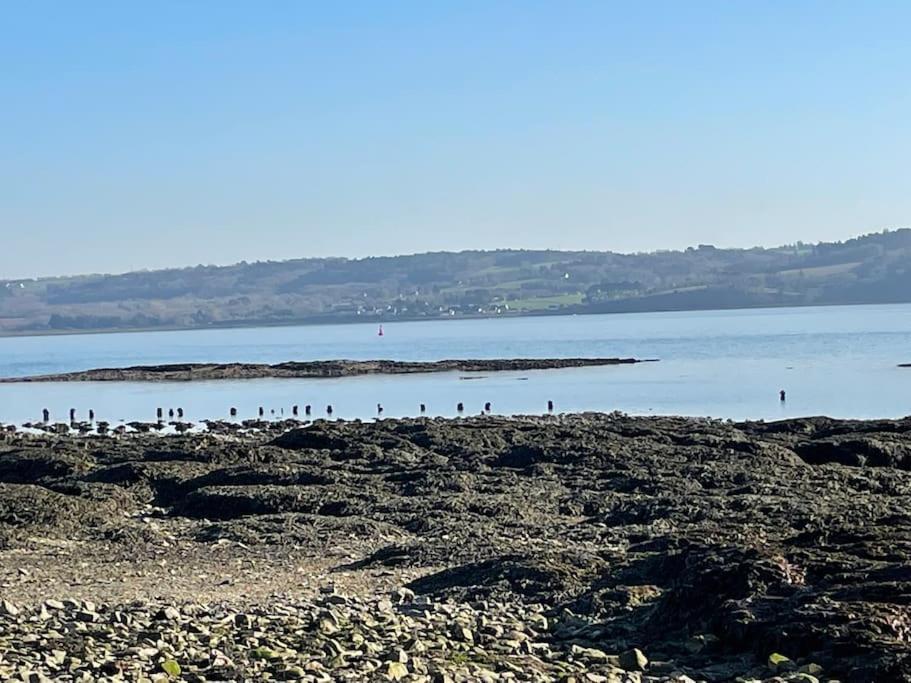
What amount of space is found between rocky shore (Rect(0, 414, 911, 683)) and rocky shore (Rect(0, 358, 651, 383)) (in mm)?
49501

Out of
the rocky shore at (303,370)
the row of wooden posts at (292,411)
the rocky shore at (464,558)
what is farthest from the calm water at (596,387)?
the rocky shore at (464,558)

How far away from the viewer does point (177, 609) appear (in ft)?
41.8

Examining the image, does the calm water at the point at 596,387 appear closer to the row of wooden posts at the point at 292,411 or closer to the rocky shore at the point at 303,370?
the row of wooden posts at the point at 292,411

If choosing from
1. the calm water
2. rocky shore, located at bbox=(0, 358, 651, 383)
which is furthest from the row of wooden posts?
rocky shore, located at bbox=(0, 358, 651, 383)

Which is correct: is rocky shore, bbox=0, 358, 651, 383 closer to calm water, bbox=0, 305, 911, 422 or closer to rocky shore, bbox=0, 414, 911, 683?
calm water, bbox=0, 305, 911, 422

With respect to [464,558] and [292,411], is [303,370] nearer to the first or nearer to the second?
[292,411]

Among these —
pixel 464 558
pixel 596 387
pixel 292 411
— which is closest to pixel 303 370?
pixel 596 387

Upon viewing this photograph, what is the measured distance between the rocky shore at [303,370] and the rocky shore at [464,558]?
49.5 m

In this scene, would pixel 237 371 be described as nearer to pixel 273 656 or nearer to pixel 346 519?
pixel 346 519

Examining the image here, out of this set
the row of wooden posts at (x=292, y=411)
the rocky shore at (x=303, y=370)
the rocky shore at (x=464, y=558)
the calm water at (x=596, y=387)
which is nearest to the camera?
the rocky shore at (x=464, y=558)

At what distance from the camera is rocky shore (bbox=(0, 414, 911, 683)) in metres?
10.9

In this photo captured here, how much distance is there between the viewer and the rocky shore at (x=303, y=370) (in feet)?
266

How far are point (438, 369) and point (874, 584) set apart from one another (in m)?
70.7

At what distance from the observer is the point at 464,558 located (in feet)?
55.6
